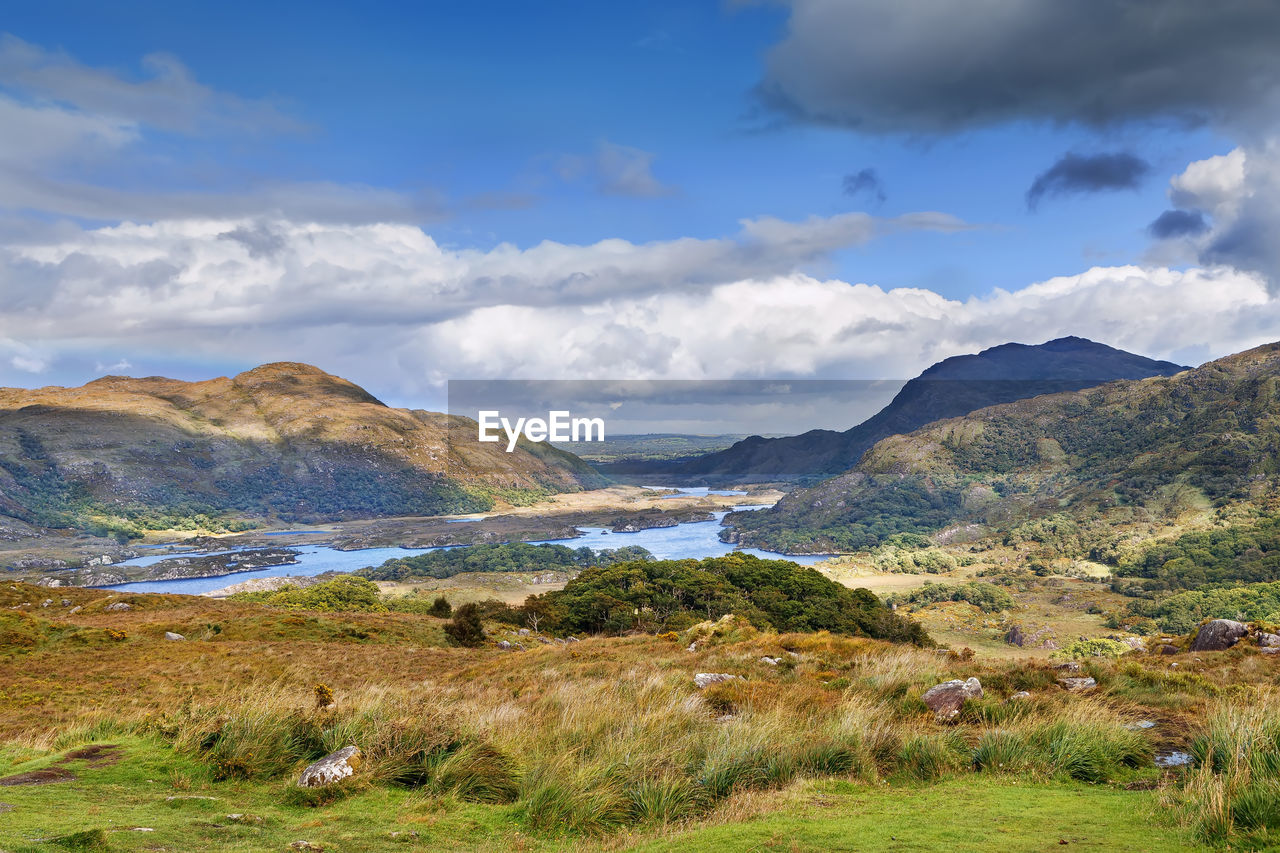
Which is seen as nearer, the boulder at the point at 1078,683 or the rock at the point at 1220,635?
the boulder at the point at 1078,683

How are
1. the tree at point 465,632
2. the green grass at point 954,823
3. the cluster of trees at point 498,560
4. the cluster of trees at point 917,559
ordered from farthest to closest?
the cluster of trees at point 917,559
the cluster of trees at point 498,560
the tree at point 465,632
the green grass at point 954,823

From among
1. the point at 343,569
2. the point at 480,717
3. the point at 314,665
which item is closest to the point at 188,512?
the point at 343,569

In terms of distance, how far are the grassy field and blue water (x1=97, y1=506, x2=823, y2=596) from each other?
107963 millimetres

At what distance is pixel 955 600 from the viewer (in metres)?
103

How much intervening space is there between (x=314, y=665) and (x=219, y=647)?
275 inches

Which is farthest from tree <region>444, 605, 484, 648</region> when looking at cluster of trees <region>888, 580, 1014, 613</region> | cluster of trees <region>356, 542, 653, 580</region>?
cluster of trees <region>356, 542, 653, 580</region>

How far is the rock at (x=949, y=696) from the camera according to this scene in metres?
10.7

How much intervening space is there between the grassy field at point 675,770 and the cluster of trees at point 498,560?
12721 cm

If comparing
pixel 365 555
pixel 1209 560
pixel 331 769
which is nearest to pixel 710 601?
pixel 331 769

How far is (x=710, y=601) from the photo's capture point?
52.8 m

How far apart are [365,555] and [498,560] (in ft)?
135

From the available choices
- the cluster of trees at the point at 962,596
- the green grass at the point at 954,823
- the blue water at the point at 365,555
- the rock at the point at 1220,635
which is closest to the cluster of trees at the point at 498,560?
the blue water at the point at 365,555

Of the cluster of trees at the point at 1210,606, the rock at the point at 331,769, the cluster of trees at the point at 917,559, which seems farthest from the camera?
the cluster of trees at the point at 917,559

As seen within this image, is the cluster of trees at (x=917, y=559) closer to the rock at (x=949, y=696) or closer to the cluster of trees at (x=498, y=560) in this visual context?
the cluster of trees at (x=498, y=560)
